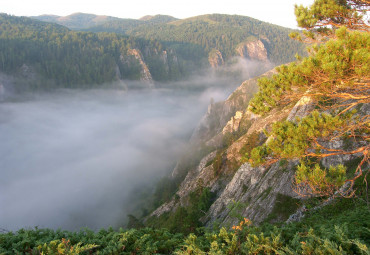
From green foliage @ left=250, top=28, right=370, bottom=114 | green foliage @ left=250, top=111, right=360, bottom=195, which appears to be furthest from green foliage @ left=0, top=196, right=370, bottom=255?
green foliage @ left=250, top=28, right=370, bottom=114

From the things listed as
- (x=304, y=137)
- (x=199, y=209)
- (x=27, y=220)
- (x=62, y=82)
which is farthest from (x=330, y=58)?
(x=62, y=82)

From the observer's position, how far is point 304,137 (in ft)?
29.7

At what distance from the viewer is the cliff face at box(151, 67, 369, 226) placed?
779 inches

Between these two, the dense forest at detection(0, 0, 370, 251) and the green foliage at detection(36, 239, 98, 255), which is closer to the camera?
the green foliage at detection(36, 239, 98, 255)

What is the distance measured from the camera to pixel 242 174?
119 feet

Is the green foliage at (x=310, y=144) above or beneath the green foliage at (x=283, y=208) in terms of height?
above

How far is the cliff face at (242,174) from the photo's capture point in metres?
19.8

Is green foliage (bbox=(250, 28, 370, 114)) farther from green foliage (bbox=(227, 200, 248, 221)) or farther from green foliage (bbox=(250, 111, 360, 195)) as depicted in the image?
green foliage (bbox=(227, 200, 248, 221))

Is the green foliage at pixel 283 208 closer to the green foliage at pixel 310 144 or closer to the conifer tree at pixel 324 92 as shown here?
the conifer tree at pixel 324 92

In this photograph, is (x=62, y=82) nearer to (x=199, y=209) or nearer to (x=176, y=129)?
(x=176, y=129)

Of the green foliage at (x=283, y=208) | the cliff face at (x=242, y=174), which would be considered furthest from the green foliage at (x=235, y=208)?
the green foliage at (x=283, y=208)

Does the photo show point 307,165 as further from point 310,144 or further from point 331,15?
point 331,15

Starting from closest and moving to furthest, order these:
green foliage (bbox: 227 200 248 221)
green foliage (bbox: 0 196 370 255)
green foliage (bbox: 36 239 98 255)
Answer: green foliage (bbox: 0 196 370 255)
green foliage (bbox: 36 239 98 255)
green foliage (bbox: 227 200 248 221)

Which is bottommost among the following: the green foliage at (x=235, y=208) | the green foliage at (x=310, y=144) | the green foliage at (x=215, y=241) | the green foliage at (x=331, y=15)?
the green foliage at (x=235, y=208)
